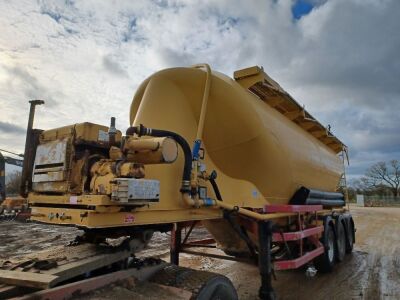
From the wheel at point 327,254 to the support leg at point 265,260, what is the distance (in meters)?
2.75

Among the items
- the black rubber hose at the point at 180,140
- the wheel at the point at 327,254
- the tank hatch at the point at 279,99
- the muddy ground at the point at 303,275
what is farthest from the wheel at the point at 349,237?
the black rubber hose at the point at 180,140

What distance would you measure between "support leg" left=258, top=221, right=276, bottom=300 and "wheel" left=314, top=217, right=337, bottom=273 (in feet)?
9.01

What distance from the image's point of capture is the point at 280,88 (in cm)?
616

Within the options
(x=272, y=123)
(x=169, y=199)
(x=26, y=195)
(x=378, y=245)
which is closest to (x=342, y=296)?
(x=272, y=123)

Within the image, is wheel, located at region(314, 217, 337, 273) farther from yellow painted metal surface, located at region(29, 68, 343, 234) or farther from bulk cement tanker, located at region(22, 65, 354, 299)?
yellow painted metal surface, located at region(29, 68, 343, 234)

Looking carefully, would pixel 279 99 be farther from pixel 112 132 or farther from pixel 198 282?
pixel 198 282

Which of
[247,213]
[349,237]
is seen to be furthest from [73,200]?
[349,237]

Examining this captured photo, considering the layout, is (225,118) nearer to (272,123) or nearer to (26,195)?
(272,123)

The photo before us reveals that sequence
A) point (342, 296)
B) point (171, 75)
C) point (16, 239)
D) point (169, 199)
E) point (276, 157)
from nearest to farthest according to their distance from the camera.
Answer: point (169, 199) → point (171, 75) → point (276, 157) → point (342, 296) → point (16, 239)

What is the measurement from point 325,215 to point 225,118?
3.96 meters

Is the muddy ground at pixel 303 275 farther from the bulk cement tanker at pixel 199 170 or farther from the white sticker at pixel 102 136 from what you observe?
the white sticker at pixel 102 136

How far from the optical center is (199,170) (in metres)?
4.01

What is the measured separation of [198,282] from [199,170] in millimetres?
1236

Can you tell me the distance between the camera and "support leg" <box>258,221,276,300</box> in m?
4.89
